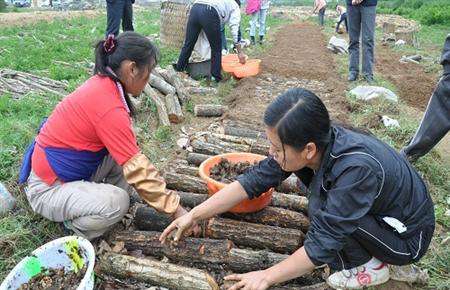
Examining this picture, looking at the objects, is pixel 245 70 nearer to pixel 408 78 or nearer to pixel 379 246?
pixel 408 78

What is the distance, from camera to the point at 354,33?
291 inches

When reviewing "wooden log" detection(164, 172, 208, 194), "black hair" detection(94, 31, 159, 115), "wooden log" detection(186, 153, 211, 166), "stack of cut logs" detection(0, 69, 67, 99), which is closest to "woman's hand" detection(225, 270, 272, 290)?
"wooden log" detection(164, 172, 208, 194)

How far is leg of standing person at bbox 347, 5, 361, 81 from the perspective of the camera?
720 cm

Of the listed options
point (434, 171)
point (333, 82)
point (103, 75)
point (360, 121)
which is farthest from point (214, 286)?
point (333, 82)

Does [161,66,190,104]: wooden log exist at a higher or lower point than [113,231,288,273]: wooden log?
lower

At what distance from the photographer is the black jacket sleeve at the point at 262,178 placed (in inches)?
104

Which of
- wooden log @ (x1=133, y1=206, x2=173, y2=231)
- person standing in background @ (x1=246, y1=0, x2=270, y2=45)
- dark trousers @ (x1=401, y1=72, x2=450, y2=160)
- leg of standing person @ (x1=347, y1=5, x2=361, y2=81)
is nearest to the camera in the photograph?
wooden log @ (x1=133, y1=206, x2=173, y2=231)

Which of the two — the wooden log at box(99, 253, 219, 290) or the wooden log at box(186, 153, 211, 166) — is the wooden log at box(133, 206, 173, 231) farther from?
the wooden log at box(186, 153, 211, 166)

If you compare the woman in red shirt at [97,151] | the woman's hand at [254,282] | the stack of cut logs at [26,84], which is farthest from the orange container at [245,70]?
the woman's hand at [254,282]

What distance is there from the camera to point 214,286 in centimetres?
250

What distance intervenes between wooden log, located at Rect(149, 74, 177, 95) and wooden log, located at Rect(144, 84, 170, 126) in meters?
0.24

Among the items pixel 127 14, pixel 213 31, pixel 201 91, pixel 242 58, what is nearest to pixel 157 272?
pixel 201 91

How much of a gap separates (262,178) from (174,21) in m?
7.23

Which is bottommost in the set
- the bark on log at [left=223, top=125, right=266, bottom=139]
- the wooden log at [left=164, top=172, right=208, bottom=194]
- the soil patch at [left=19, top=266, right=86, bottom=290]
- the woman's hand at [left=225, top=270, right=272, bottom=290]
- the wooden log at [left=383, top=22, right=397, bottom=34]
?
the wooden log at [left=383, top=22, right=397, bottom=34]
